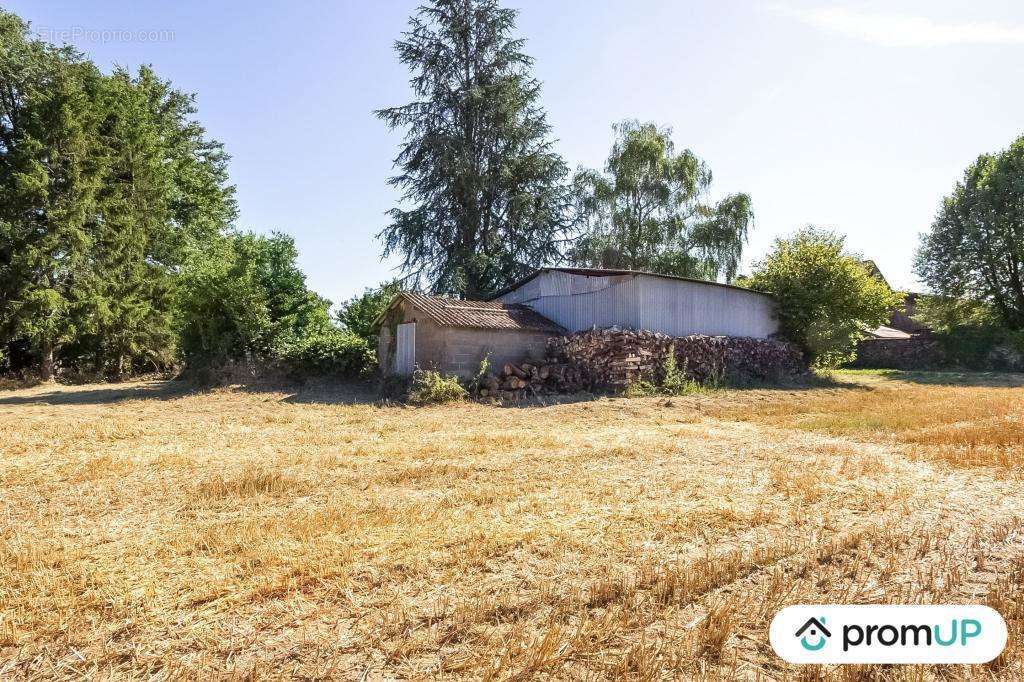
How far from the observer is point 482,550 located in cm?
405

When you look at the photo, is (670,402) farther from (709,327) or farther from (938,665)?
(938,665)

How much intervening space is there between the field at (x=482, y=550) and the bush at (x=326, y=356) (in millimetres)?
11363

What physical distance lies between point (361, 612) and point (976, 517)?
17.4 ft

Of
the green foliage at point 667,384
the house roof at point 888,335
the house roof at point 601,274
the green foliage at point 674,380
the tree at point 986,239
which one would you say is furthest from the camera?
the house roof at point 888,335

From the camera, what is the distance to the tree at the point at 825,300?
23.2 m

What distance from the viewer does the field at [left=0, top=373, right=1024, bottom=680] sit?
2752 mm

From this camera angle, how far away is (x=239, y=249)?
2031cm

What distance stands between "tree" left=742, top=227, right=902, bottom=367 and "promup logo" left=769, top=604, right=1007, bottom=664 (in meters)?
23.1

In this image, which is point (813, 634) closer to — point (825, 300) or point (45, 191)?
point (825, 300)

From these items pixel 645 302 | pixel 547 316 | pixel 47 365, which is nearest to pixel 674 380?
pixel 645 302

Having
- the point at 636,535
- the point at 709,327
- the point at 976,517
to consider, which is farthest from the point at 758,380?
the point at 636,535

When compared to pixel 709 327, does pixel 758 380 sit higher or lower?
lower

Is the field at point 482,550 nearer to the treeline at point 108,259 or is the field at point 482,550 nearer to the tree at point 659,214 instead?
the treeline at point 108,259

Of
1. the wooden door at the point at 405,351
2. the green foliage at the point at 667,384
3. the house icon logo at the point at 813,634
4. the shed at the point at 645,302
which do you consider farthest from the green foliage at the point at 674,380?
the house icon logo at the point at 813,634
